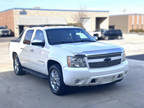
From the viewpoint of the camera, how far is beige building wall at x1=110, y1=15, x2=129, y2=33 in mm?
57781

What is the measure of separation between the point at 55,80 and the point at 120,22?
187 ft

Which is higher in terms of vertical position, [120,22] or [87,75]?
[120,22]

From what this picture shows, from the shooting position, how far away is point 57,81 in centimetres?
546

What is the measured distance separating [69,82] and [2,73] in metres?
4.33

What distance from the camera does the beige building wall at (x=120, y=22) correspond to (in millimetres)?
57781

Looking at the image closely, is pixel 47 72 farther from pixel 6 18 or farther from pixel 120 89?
pixel 6 18

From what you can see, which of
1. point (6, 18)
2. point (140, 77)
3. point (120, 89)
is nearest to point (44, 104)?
point (120, 89)

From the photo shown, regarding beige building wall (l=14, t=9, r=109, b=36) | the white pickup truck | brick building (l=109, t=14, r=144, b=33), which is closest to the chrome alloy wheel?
the white pickup truck

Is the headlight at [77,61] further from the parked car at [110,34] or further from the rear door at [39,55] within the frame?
the parked car at [110,34]

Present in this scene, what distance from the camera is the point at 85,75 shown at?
4.89 metres

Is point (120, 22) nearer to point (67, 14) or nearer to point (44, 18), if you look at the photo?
point (67, 14)

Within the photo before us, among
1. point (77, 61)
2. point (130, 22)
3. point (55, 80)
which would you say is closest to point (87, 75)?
point (77, 61)

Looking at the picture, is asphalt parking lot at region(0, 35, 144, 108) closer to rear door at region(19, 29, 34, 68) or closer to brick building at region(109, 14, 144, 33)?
rear door at region(19, 29, 34, 68)

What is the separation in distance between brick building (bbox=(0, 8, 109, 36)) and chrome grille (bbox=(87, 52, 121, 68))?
36995 millimetres
